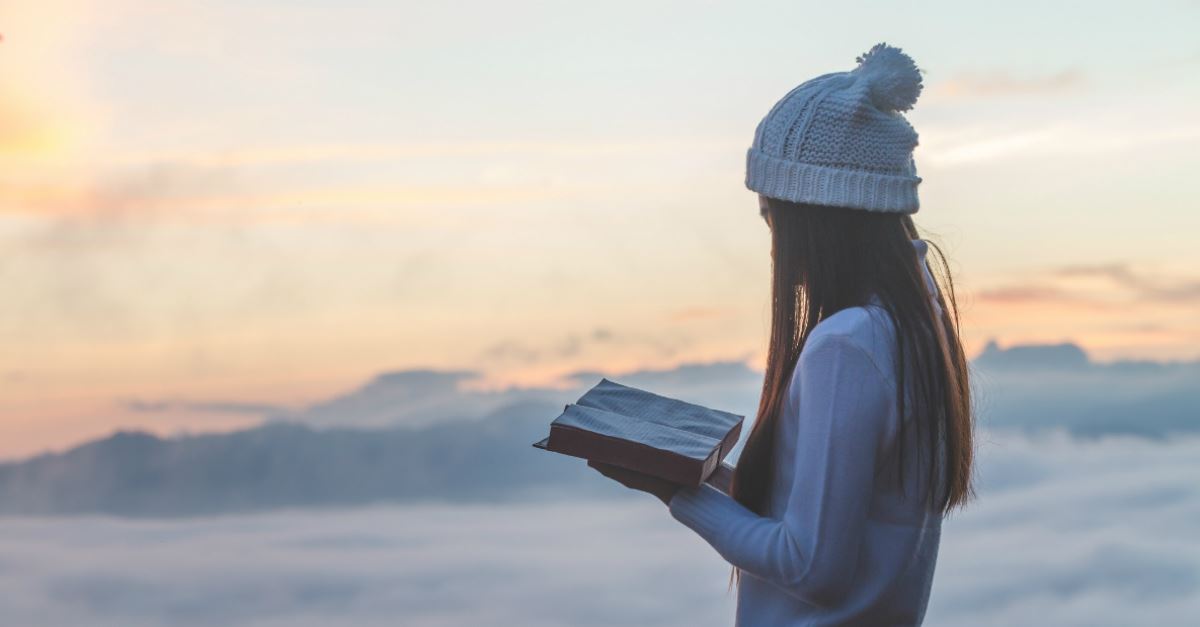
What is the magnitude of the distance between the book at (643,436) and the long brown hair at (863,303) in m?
0.14

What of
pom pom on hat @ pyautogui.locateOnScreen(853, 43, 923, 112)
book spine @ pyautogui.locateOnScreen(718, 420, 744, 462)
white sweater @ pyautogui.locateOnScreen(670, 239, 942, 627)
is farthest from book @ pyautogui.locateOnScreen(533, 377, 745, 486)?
pom pom on hat @ pyautogui.locateOnScreen(853, 43, 923, 112)

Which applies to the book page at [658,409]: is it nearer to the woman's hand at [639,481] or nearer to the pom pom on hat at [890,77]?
the woman's hand at [639,481]

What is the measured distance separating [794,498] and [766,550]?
128 mm

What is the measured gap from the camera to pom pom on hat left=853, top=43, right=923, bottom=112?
276cm

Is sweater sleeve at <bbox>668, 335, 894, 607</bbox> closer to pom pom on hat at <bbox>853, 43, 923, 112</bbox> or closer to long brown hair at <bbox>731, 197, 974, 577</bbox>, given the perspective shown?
long brown hair at <bbox>731, 197, 974, 577</bbox>

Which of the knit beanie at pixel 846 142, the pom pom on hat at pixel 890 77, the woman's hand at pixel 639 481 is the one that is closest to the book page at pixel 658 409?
the woman's hand at pixel 639 481

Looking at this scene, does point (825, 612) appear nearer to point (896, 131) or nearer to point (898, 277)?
point (898, 277)

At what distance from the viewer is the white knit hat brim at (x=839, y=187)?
266 centimetres

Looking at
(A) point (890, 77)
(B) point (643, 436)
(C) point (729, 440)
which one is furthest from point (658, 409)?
(A) point (890, 77)

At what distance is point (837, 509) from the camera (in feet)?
8.06

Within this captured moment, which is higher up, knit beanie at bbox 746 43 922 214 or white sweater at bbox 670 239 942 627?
knit beanie at bbox 746 43 922 214

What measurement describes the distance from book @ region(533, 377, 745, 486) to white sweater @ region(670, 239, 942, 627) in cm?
11

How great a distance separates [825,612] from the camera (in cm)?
262

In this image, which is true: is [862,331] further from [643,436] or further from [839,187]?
[643,436]
